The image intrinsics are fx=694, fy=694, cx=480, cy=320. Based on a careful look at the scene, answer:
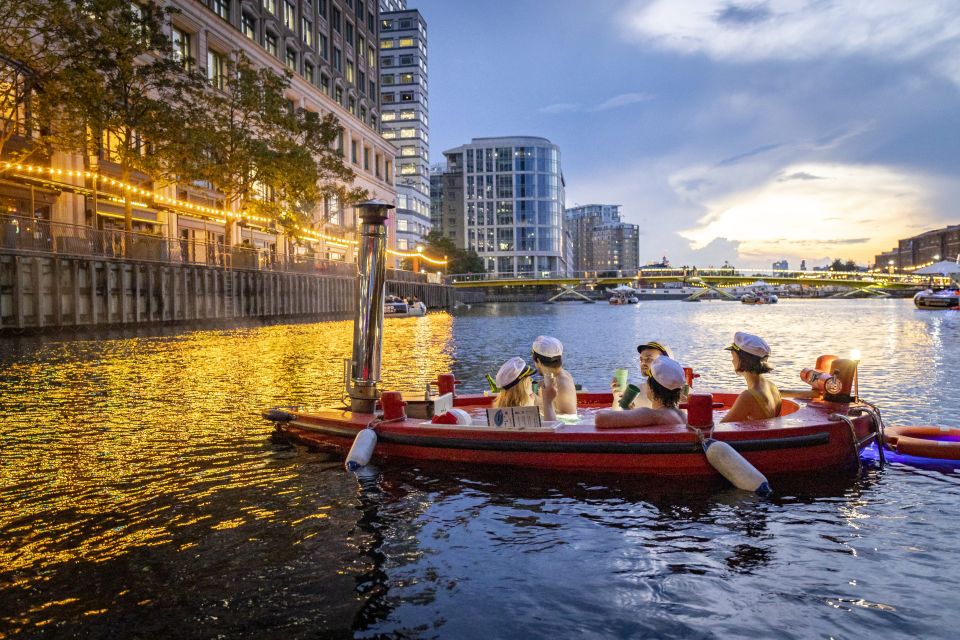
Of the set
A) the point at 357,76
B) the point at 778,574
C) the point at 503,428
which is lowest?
the point at 778,574

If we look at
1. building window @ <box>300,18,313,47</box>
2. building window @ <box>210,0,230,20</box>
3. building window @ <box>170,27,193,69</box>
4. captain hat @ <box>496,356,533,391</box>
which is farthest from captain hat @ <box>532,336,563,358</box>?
building window @ <box>300,18,313,47</box>

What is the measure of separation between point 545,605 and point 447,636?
0.78m

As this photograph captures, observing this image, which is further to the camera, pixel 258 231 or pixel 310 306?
pixel 258 231

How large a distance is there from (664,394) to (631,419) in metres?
0.45

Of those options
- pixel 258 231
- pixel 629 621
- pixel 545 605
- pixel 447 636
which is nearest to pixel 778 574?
pixel 629 621

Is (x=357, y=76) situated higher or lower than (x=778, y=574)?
higher

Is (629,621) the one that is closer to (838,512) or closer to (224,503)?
(838,512)

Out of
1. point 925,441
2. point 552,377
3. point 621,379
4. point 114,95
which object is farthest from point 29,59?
point 925,441

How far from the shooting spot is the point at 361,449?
8.07m

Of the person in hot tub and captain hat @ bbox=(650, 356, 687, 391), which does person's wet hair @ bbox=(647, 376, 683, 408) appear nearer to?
the person in hot tub

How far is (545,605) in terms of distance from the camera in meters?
4.78

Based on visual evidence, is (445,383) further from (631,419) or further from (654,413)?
(654,413)

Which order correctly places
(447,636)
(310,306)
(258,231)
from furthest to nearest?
(258,231) < (310,306) < (447,636)

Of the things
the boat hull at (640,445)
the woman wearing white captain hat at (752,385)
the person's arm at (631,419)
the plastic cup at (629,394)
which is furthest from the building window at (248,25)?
the woman wearing white captain hat at (752,385)
